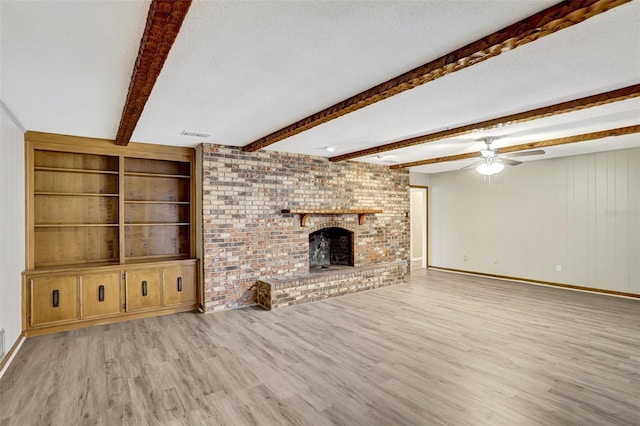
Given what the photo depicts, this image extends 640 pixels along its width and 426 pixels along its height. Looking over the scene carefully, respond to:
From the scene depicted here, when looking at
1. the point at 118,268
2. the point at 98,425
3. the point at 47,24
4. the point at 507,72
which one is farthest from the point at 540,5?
the point at 118,268

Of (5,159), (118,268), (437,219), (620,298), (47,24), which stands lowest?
(620,298)

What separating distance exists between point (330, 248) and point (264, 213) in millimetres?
2070

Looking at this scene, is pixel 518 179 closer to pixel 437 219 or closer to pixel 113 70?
pixel 437 219

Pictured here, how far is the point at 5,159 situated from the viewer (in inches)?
127

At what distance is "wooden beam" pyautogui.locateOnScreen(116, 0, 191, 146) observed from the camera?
1.54m

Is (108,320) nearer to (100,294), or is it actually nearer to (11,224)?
(100,294)

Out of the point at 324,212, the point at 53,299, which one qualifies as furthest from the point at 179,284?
the point at 324,212

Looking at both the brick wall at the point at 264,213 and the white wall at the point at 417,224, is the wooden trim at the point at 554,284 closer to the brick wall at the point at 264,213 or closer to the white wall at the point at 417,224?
the white wall at the point at 417,224

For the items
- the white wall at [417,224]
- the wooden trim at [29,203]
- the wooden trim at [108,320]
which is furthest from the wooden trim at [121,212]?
the white wall at [417,224]

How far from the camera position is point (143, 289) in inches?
180

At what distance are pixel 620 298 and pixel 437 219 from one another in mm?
3724

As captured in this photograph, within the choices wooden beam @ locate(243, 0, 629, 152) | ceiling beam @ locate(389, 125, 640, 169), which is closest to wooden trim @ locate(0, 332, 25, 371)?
wooden beam @ locate(243, 0, 629, 152)

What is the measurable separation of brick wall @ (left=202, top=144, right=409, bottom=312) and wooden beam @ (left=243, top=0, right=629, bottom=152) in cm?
255

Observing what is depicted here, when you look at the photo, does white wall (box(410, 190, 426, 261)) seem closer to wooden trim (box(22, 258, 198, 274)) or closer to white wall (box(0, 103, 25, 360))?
wooden trim (box(22, 258, 198, 274))
